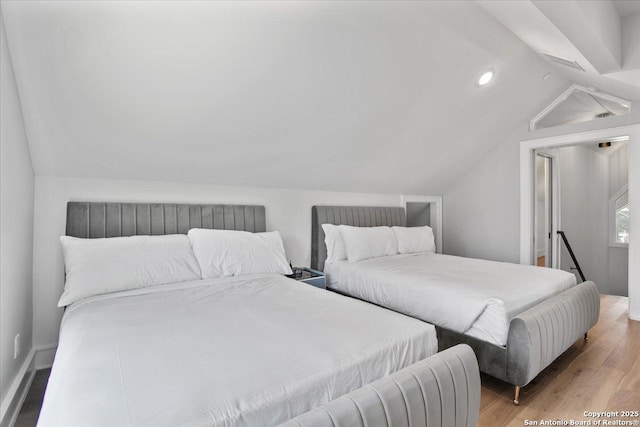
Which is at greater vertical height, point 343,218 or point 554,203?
point 554,203

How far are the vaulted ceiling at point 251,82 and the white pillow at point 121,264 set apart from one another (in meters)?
0.63

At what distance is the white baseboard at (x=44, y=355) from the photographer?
88.4 inches

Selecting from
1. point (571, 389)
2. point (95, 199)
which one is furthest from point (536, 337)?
point (95, 199)

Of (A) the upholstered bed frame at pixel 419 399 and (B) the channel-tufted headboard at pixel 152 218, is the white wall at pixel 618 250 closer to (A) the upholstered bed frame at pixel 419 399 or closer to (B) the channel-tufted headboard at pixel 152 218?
(A) the upholstered bed frame at pixel 419 399

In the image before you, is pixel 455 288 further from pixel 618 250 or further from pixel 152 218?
pixel 618 250

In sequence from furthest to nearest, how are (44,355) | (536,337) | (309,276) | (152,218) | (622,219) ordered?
(622,219) → (309,276) → (152,218) → (44,355) → (536,337)

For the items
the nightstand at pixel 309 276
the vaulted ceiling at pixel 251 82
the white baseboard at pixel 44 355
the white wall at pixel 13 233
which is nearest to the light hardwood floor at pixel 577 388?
the nightstand at pixel 309 276

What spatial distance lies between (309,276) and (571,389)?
2059 mm

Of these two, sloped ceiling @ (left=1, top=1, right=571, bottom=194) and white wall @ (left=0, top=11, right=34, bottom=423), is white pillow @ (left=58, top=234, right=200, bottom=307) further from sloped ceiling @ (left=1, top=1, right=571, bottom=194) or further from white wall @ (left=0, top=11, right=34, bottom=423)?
sloped ceiling @ (left=1, top=1, right=571, bottom=194)

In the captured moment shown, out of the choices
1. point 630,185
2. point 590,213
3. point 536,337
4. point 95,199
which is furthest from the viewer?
point 590,213

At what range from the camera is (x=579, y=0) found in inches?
70.7

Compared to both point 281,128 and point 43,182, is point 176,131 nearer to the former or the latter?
point 281,128

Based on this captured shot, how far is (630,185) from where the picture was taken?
3307mm

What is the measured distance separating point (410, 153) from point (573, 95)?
2124 millimetres
